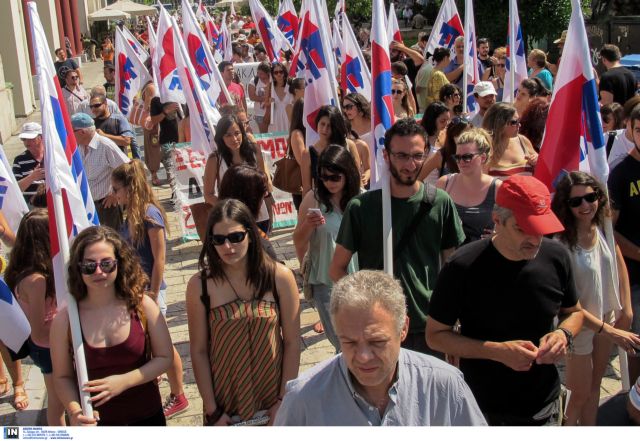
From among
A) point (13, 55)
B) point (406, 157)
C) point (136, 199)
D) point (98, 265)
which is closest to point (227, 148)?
point (136, 199)

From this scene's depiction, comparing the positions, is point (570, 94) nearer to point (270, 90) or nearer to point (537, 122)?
→ point (537, 122)

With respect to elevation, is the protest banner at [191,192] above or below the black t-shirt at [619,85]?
below

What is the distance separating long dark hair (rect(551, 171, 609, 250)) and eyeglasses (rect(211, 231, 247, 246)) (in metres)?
1.54

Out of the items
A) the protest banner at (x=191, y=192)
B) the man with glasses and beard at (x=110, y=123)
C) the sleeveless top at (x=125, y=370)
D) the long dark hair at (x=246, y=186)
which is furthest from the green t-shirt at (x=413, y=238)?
the man with glasses and beard at (x=110, y=123)

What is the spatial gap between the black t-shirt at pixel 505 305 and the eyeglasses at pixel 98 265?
141 centimetres

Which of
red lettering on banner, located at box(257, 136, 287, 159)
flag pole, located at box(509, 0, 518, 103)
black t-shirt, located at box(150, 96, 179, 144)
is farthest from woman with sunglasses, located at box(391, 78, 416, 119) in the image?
black t-shirt, located at box(150, 96, 179, 144)

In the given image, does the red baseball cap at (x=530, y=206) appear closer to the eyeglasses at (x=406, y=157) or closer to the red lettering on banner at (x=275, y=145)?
the eyeglasses at (x=406, y=157)

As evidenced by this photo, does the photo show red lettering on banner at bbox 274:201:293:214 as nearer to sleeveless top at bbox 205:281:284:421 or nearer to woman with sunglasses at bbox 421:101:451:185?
woman with sunglasses at bbox 421:101:451:185

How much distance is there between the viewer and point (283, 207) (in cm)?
928

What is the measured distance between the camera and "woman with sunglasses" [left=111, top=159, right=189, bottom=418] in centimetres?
502

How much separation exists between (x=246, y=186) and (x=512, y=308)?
1.88 metres

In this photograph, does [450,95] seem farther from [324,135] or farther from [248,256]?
[248,256]

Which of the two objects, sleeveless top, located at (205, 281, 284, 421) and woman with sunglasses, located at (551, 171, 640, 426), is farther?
woman with sunglasses, located at (551, 171, 640, 426)

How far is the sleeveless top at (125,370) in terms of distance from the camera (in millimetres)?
3498
